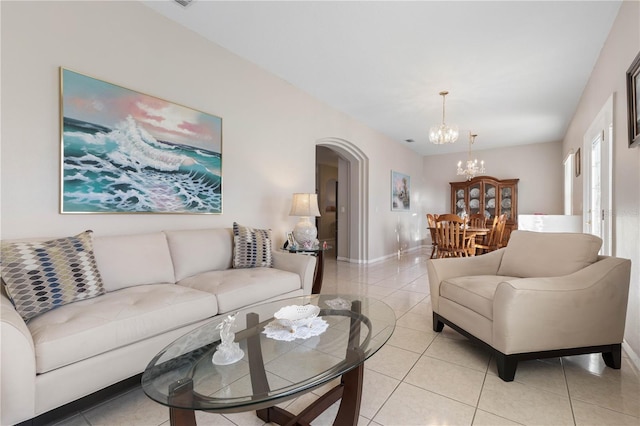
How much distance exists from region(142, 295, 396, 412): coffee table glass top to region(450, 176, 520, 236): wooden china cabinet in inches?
258

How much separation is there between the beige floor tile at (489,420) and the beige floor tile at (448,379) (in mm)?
80

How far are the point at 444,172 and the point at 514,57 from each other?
16.7ft

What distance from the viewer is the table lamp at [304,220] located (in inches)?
135

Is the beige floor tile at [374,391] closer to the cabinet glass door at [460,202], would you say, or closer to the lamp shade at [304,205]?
the lamp shade at [304,205]

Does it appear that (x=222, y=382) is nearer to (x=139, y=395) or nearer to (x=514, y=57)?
(x=139, y=395)

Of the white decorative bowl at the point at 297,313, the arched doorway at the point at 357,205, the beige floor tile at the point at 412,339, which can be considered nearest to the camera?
the white decorative bowl at the point at 297,313

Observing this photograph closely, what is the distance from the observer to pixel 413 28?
9.00ft

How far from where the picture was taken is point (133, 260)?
82.8 inches

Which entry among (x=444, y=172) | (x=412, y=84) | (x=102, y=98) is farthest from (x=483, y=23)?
(x=444, y=172)

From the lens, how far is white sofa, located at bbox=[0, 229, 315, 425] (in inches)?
47.5

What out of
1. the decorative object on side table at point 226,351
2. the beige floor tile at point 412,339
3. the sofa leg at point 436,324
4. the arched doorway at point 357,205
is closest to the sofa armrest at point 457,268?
the sofa leg at point 436,324

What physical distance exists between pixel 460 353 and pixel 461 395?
0.54 metres

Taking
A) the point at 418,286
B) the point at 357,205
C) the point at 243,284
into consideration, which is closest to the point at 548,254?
the point at 418,286

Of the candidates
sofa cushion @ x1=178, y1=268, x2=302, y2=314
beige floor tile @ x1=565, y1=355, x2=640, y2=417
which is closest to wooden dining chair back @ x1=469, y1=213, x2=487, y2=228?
beige floor tile @ x1=565, y1=355, x2=640, y2=417
